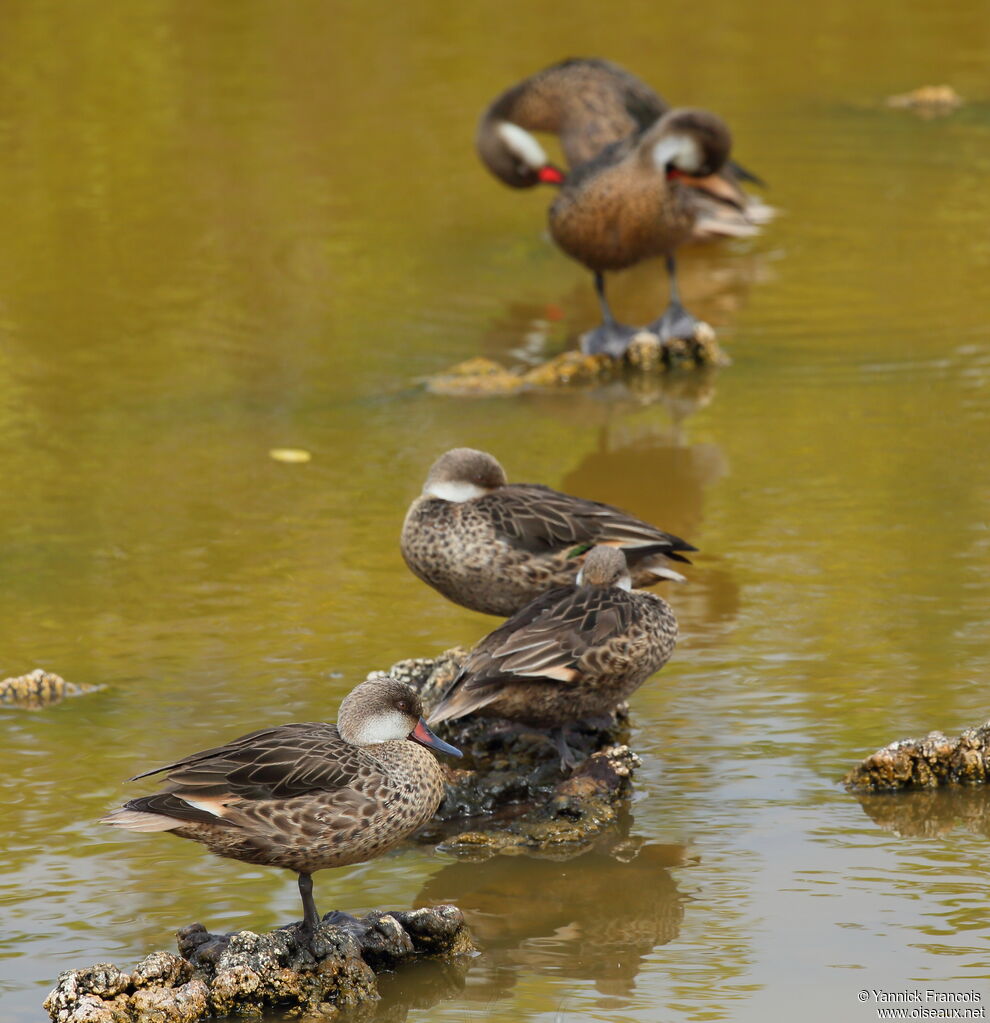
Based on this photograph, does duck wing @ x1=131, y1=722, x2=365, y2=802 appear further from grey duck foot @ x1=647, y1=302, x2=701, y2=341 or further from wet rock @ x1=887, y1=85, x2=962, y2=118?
wet rock @ x1=887, y1=85, x2=962, y2=118

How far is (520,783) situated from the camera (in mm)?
5594

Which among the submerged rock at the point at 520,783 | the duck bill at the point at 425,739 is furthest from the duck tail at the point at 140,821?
the submerged rock at the point at 520,783

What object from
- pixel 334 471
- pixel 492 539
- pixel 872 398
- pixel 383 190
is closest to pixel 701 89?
pixel 383 190

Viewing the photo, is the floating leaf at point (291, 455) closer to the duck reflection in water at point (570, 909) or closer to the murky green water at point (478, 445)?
the murky green water at point (478, 445)

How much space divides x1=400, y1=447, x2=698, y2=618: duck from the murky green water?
1.36 ft

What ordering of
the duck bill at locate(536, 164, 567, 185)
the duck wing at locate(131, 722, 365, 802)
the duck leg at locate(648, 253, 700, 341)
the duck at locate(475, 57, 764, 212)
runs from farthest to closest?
the duck at locate(475, 57, 764, 212)
the duck bill at locate(536, 164, 567, 185)
the duck leg at locate(648, 253, 700, 341)
the duck wing at locate(131, 722, 365, 802)

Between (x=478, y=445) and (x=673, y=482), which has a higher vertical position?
(x=478, y=445)

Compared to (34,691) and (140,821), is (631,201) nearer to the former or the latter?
(34,691)

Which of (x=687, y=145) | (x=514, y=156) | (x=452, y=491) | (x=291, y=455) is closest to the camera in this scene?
(x=452, y=491)

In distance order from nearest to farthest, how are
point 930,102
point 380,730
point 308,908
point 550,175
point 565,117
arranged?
point 308,908
point 380,730
point 550,175
point 565,117
point 930,102

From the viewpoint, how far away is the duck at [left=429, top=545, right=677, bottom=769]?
17.7 ft

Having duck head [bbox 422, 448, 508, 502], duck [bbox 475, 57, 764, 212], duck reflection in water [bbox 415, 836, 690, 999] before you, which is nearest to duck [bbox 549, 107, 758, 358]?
duck [bbox 475, 57, 764, 212]

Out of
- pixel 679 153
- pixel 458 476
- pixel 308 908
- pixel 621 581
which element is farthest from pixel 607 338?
pixel 308 908

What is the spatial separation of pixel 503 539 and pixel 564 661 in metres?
1.06
